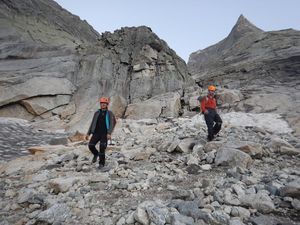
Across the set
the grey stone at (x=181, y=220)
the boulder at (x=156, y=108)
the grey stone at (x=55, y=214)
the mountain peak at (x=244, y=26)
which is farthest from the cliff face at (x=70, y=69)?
the mountain peak at (x=244, y=26)

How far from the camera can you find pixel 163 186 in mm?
6594

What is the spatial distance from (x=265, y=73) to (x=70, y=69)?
17751 millimetres

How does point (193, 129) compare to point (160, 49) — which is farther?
point (160, 49)

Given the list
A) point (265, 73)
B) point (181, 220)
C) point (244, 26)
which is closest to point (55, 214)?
point (181, 220)

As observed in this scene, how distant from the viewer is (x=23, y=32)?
25406 mm

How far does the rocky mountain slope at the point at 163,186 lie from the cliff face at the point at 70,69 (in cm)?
905

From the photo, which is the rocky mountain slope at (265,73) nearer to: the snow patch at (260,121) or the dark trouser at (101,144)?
the snow patch at (260,121)

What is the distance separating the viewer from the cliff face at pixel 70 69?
773 inches

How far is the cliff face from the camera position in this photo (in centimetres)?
1964

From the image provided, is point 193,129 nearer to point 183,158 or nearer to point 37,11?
point 183,158

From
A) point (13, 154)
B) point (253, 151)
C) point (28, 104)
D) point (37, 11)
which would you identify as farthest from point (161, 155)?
point (37, 11)

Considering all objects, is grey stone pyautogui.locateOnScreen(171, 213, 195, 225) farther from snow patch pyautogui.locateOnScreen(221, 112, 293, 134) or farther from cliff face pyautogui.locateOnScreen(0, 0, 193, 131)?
cliff face pyautogui.locateOnScreen(0, 0, 193, 131)

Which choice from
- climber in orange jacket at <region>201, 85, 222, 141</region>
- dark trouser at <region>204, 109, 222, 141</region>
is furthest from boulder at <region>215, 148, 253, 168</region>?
climber in orange jacket at <region>201, 85, 222, 141</region>

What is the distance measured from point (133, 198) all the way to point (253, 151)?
432cm
